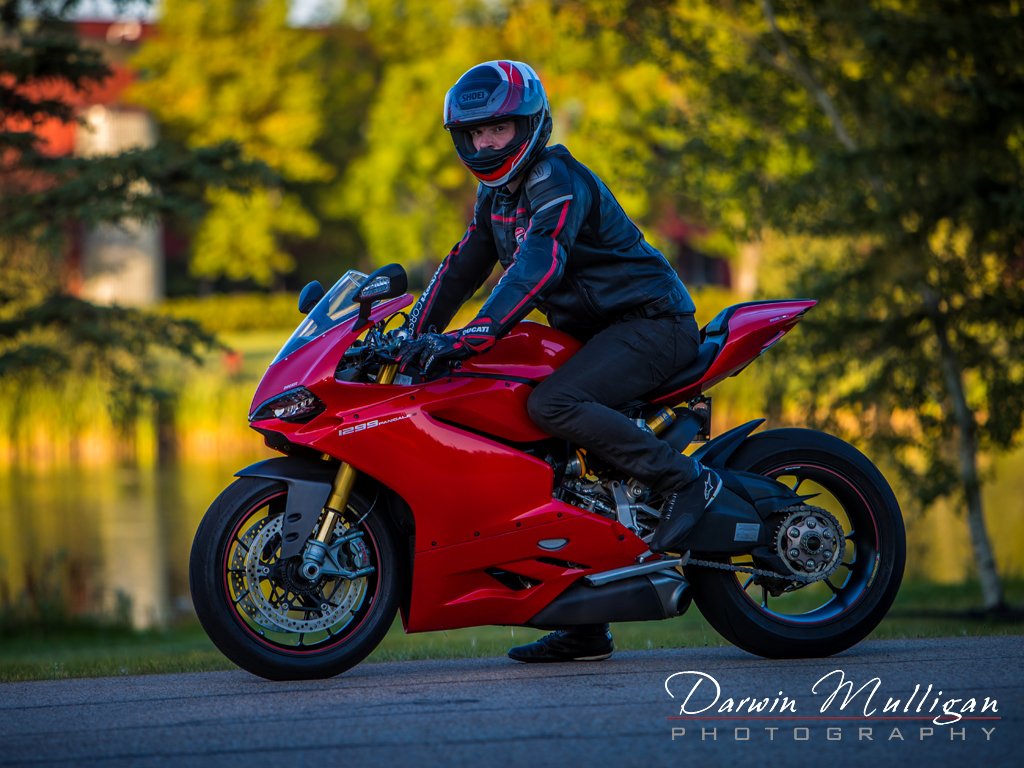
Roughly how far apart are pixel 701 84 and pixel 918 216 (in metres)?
3.75

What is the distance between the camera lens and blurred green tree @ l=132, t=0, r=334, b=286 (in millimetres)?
49719

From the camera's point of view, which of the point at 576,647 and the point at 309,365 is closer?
the point at 309,365

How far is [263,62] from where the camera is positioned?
50.6 meters

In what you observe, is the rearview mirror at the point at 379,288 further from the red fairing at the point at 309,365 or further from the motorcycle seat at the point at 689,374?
the motorcycle seat at the point at 689,374

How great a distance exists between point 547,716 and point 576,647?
4.24 feet

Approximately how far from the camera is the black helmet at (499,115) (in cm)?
580

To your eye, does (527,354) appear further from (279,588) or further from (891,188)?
(891,188)

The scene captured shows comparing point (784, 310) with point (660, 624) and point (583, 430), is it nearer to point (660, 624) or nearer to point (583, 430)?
point (583, 430)

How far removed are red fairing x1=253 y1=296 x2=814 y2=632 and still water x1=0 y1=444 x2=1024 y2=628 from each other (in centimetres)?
859

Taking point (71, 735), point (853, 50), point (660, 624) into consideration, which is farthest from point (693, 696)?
point (853, 50)

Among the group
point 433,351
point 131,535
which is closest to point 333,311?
point 433,351

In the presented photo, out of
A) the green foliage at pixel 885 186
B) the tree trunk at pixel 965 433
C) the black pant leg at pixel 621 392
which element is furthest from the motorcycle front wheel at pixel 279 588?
the tree trunk at pixel 965 433

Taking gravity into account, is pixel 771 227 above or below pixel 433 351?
above

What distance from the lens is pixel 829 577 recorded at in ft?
20.4
